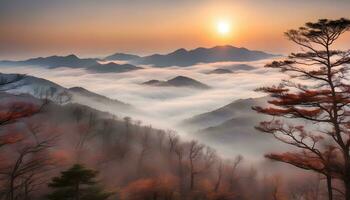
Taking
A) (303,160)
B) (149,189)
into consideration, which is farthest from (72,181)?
(149,189)

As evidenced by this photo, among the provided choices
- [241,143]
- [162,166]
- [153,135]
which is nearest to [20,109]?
[162,166]

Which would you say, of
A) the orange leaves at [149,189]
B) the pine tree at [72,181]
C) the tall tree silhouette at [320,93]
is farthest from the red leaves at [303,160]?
the orange leaves at [149,189]

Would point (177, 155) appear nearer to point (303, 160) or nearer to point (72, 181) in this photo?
point (72, 181)

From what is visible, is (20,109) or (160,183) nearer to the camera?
(20,109)

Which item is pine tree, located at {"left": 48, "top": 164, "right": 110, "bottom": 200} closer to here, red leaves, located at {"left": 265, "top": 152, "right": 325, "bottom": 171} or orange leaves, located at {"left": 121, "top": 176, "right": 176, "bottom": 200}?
red leaves, located at {"left": 265, "top": 152, "right": 325, "bottom": 171}

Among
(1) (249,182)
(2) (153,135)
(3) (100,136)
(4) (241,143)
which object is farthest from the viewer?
(4) (241,143)

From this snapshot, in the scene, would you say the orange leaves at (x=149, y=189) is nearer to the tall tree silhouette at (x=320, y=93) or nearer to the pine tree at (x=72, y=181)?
the pine tree at (x=72, y=181)

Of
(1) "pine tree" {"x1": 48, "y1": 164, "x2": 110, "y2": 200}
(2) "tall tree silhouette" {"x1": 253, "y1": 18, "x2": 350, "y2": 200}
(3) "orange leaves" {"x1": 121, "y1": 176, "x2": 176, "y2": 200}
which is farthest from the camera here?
(3) "orange leaves" {"x1": 121, "y1": 176, "x2": 176, "y2": 200}

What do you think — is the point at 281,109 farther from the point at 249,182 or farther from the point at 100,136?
the point at 100,136

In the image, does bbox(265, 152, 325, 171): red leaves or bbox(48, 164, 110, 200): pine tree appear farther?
bbox(48, 164, 110, 200): pine tree

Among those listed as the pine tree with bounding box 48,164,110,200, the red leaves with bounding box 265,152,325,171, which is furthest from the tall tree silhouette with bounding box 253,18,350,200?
the pine tree with bounding box 48,164,110,200

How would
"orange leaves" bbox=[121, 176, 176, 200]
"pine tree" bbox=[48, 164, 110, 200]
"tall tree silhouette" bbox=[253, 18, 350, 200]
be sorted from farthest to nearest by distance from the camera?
"orange leaves" bbox=[121, 176, 176, 200] < "pine tree" bbox=[48, 164, 110, 200] < "tall tree silhouette" bbox=[253, 18, 350, 200]
